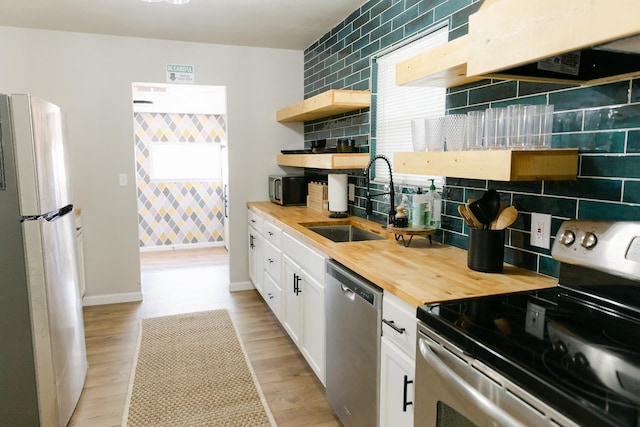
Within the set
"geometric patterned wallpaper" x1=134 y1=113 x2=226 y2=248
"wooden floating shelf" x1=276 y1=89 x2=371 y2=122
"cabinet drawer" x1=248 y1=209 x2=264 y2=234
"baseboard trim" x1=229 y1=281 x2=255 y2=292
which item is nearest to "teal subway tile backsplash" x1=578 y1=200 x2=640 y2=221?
"wooden floating shelf" x1=276 y1=89 x2=371 y2=122

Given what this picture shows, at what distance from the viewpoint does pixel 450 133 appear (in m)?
1.84

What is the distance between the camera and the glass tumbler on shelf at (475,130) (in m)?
1.69

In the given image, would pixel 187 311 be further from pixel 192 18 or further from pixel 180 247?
pixel 180 247

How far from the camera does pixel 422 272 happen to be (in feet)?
5.72

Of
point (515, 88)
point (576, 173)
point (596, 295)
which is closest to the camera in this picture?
point (596, 295)

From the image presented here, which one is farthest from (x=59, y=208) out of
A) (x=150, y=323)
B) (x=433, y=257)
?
(x=433, y=257)

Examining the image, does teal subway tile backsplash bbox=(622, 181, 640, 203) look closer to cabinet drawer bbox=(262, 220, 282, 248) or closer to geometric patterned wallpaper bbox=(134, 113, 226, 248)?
cabinet drawer bbox=(262, 220, 282, 248)

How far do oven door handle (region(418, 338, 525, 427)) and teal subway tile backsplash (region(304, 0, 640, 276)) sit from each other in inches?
26.8

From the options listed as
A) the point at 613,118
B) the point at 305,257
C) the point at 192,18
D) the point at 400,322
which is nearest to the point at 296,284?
the point at 305,257

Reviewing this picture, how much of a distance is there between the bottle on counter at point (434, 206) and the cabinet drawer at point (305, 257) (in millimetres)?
614

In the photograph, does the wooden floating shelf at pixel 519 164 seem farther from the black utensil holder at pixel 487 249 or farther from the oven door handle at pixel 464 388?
the oven door handle at pixel 464 388

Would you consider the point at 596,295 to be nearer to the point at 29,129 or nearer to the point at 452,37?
the point at 452,37

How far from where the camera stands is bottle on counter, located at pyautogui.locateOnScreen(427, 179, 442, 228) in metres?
2.34

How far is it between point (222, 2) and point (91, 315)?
111 inches
